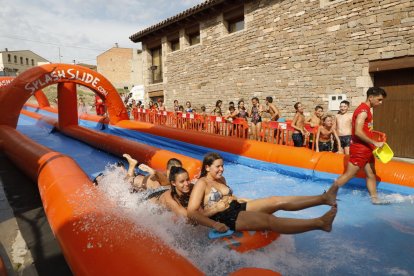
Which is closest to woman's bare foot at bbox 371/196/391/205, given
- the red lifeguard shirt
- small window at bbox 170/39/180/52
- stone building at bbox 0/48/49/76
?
the red lifeguard shirt

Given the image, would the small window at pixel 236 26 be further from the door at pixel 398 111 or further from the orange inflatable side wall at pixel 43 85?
the door at pixel 398 111

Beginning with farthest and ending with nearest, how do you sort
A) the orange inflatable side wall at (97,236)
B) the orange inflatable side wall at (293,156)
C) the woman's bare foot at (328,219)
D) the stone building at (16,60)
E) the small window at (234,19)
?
the stone building at (16,60) → the small window at (234,19) → the orange inflatable side wall at (293,156) → the woman's bare foot at (328,219) → the orange inflatable side wall at (97,236)

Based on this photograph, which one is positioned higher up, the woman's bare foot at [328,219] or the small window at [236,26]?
the small window at [236,26]

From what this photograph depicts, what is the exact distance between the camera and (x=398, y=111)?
25.2 ft

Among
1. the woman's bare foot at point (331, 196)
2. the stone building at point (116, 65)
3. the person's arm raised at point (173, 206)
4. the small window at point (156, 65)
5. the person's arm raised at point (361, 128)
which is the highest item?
the stone building at point (116, 65)

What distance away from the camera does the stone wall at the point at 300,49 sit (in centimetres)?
771

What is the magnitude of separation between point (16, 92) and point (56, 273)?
23.6 feet

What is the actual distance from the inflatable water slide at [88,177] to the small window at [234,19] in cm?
548

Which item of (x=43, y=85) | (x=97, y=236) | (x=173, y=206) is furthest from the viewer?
A: (x=43, y=85)

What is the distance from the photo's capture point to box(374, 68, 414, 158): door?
7484 mm

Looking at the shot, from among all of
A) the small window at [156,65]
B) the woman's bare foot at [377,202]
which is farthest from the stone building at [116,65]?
the woman's bare foot at [377,202]

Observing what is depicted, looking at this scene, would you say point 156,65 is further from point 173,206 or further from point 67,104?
point 173,206

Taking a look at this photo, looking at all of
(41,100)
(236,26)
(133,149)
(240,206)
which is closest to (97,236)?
(240,206)

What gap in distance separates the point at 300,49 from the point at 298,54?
16 centimetres
